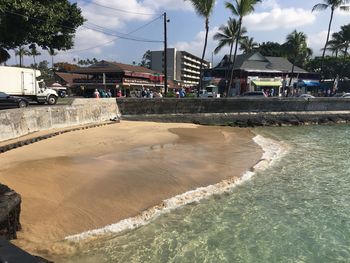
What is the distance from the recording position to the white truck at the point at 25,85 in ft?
85.4

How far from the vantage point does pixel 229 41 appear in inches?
1964

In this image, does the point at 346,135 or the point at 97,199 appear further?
the point at 346,135

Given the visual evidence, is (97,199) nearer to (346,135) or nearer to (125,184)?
(125,184)

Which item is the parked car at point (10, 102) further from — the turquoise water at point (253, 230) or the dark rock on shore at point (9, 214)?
the dark rock on shore at point (9, 214)

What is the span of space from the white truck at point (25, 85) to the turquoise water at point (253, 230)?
20.5 metres

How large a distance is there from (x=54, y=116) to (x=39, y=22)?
6429 millimetres

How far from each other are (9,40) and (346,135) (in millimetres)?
23341

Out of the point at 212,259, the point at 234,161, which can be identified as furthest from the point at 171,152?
the point at 212,259

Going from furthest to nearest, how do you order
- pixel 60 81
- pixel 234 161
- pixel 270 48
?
pixel 270 48 < pixel 60 81 < pixel 234 161

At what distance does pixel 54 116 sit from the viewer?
70.9ft

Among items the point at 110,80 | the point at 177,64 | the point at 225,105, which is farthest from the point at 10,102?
the point at 177,64

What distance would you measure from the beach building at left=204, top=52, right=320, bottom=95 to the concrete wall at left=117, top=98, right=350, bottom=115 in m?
19.3

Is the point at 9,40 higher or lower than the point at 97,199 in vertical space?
higher

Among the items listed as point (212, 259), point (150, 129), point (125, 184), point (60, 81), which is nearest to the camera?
point (212, 259)
